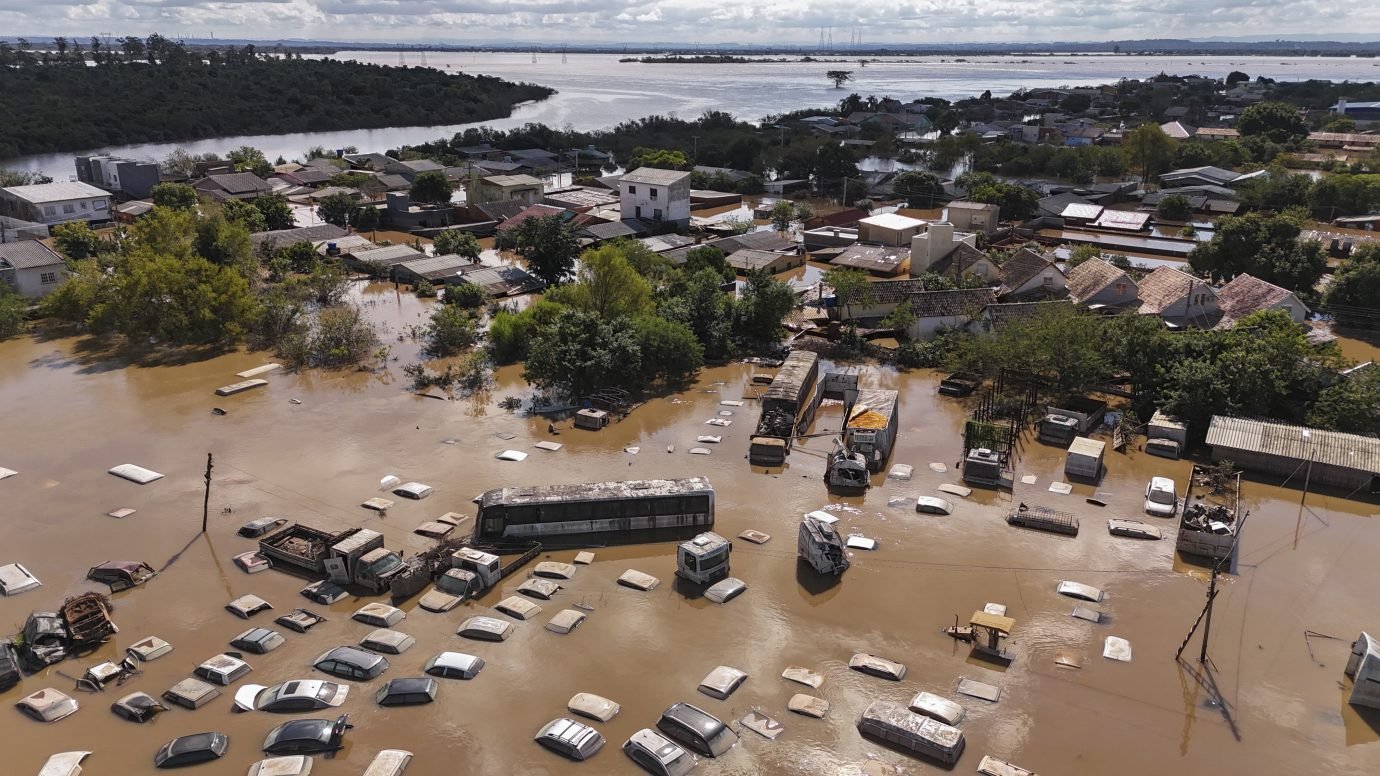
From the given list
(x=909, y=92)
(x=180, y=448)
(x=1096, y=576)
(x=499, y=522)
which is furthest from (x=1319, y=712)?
(x=909, y=92)

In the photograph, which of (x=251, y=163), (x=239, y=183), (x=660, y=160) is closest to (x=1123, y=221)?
(x=660, y=160)

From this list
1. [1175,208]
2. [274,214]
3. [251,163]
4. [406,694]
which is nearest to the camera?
[406,694]

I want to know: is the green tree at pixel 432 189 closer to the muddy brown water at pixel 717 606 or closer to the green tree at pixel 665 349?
the muddy brown water at pixel 717 606

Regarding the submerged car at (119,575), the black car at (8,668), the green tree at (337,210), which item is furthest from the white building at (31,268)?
the black car at (8,668)

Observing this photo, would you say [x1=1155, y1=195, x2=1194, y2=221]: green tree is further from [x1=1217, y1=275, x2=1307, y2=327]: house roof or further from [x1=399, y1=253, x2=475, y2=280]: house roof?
[x1=399, y1=253, x2=475, y2=280]: house roof

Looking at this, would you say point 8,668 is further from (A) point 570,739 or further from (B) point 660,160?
(B) point 660,160
